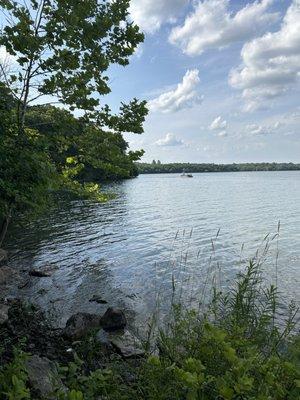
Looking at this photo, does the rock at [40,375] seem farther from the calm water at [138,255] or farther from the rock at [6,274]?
the rock at [6,274]

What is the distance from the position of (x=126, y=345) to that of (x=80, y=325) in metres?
1.67

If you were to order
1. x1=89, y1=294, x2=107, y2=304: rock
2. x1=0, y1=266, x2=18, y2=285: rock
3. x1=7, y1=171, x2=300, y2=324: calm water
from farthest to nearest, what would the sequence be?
x1=0, y1=266, x2=18, y2=285: rock, x1=7, y1=171, x2=300, y2=324: calm water, x1=89, y1=294, x2=107, y2=304: rock

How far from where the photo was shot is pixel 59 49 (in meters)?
8.04

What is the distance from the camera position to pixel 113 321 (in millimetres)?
11594

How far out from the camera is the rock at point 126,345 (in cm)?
912

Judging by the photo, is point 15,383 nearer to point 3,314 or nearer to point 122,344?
point 122,344

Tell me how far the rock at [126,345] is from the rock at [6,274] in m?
8.02

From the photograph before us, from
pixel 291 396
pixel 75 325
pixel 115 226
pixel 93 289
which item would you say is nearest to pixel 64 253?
pixel 93 289

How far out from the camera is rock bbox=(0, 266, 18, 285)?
1670 cm

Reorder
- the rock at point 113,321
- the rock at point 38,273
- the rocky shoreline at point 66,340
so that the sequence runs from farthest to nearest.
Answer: the rock at point 38,273
the rock at point 113,321
the rocky shoreline at point 66,340

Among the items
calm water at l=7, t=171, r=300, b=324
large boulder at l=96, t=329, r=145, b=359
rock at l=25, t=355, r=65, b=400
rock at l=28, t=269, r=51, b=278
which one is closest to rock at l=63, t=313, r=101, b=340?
large boulder at l=96, t=329, r=145, b=359

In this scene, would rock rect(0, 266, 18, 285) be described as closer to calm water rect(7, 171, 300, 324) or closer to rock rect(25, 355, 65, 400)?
calm water rect(7, 171, 300, 324)

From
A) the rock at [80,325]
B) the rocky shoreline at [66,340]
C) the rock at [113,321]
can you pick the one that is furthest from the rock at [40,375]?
the rock at [113,321]

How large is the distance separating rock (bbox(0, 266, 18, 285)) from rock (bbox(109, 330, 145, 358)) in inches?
316
